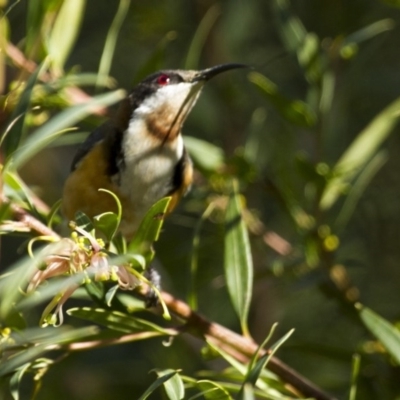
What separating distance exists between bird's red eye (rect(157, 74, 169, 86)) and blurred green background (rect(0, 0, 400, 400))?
8cm

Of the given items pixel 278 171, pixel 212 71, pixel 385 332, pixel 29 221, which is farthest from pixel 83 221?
pixel 278 171

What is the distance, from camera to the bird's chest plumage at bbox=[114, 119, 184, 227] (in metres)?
3.02

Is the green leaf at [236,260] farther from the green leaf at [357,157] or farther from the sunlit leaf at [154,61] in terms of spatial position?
the sunlit leaf at [154,61]

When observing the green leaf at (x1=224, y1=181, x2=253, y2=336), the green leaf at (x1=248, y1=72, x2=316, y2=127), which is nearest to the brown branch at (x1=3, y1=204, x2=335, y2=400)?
the green leaf at (x1=224, y1=181, x2=253, y2=336)

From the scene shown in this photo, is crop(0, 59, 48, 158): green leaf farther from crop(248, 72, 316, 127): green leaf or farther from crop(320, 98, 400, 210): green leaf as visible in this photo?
crop(320, 98, 400, 210): green leaf

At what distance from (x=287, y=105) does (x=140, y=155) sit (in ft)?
1.70

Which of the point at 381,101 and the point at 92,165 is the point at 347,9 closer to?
the point at 381,101

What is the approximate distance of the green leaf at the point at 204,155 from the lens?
10.3 ft

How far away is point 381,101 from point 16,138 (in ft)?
7.52

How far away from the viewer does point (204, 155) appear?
10.3 feet

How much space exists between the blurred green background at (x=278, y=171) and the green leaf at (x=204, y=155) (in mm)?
31

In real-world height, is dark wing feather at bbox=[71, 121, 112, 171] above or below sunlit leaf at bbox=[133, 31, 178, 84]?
below

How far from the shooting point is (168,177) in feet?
10.1

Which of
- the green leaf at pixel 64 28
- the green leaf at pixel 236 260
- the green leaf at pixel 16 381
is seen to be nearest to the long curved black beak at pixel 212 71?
the green leaf at pixel 64 28
